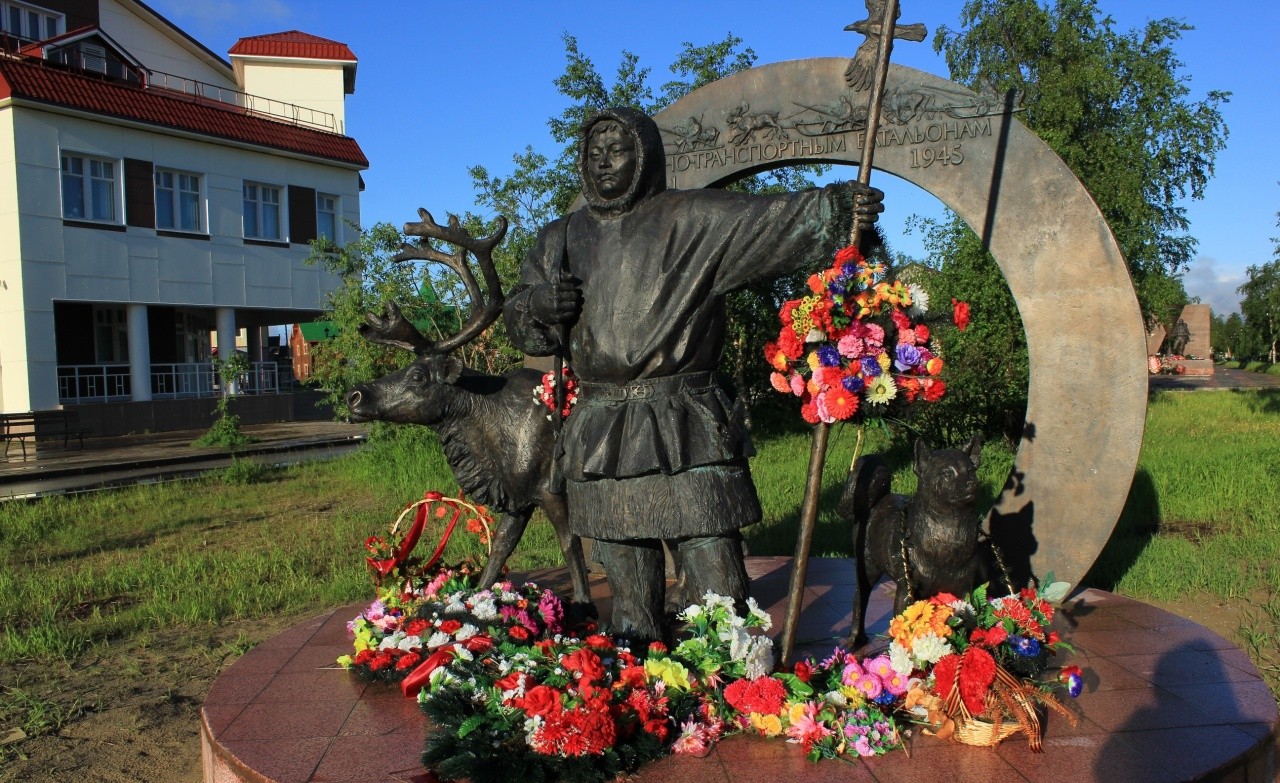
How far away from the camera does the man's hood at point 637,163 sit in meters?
3.34

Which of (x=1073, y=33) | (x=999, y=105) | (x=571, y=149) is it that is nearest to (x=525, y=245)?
(x=571, y=149)

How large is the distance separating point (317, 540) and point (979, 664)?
6975mm

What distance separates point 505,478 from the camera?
4.76 metres

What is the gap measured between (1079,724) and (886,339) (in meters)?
1.47

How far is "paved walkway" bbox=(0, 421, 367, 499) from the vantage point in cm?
1264

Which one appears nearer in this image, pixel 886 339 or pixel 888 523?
pixel 886 339

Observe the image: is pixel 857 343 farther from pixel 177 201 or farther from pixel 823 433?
pixel 177 201

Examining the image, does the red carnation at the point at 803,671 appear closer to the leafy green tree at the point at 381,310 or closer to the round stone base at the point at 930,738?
the round stone base at the point at 930,738

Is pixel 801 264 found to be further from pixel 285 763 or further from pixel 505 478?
pixel 285 763

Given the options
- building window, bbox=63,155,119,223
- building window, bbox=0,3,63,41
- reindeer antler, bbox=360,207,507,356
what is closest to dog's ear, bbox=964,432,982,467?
reindeer antler, bbox=360,207,507,356

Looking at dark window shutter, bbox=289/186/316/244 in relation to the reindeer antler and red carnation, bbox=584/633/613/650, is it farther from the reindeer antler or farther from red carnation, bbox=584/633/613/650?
red carnation, bbox=584/633/613/650

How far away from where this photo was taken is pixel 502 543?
15.8 ft

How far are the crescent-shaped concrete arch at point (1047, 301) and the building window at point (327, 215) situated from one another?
20.5 metres

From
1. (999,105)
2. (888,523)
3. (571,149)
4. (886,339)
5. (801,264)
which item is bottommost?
(888,523)
